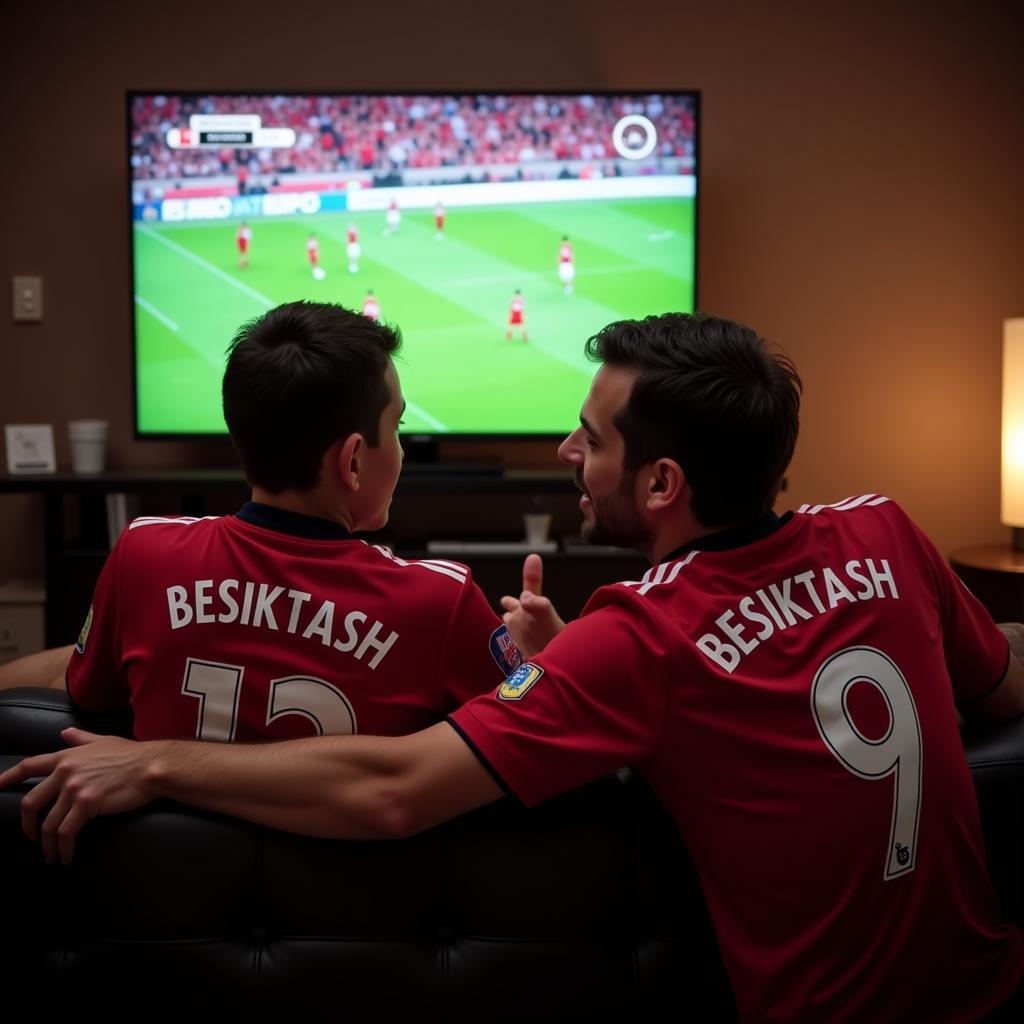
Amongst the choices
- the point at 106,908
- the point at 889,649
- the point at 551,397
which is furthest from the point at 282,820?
the point at 551,397

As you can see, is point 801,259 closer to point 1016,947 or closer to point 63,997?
point 1016,947

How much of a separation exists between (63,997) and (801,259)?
3.52m

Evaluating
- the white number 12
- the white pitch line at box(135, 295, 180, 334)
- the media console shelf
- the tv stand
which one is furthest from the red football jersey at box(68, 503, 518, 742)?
the white pitch line at box(135, 295, 180, 334)

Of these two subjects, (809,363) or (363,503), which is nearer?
(363,503)

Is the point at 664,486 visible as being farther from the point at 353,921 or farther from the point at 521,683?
the point at 353,921

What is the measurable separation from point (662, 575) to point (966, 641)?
0.38 metres

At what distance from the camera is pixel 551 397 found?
151 inches

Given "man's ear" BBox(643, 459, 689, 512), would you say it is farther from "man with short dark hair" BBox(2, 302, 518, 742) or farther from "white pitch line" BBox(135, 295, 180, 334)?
"white pitch line" BBox(135, 295, 180, 334)

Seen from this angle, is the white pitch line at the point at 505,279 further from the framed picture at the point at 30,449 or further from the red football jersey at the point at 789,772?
the red football jersey at the point at 789,772

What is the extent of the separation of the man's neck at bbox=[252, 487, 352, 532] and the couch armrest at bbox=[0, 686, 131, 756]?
319 mm

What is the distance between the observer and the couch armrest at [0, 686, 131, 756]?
1.27m

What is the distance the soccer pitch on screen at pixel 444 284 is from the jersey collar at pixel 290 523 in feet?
8.30

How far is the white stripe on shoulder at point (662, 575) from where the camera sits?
1136 millimetres

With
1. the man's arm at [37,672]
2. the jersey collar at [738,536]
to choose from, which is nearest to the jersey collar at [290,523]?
the jersey collar at [738,536]
